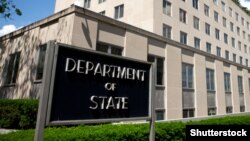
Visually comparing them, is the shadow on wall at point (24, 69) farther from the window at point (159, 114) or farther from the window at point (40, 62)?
the window at point (159, 114)

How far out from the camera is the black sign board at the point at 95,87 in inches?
126

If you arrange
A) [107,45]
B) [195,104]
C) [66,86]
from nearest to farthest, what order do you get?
1. [66,86]
2. [107,45]
3. [195,104]

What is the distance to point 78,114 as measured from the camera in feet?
11.0

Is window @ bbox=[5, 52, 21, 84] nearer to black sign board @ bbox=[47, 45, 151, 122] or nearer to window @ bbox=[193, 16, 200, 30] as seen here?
black sign board @ bbox=[47, 45, 151, 122]

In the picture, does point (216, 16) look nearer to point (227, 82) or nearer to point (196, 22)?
point (196, 22)

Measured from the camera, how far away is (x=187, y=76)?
19.9 m

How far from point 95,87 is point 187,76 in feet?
57.2

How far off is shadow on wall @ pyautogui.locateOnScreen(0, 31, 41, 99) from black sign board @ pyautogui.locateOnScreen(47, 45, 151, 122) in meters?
9.86

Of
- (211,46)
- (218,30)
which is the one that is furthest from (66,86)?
(218,30)

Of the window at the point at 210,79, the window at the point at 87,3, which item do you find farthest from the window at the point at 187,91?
the window at the point at 87,3

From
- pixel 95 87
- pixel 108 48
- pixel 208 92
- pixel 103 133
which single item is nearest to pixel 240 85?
pixel 208 92

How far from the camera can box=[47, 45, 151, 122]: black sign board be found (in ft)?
10.5

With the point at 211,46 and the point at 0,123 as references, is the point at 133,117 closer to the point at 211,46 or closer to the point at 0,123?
the point at 0,123

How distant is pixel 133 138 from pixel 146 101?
5.44 feet
